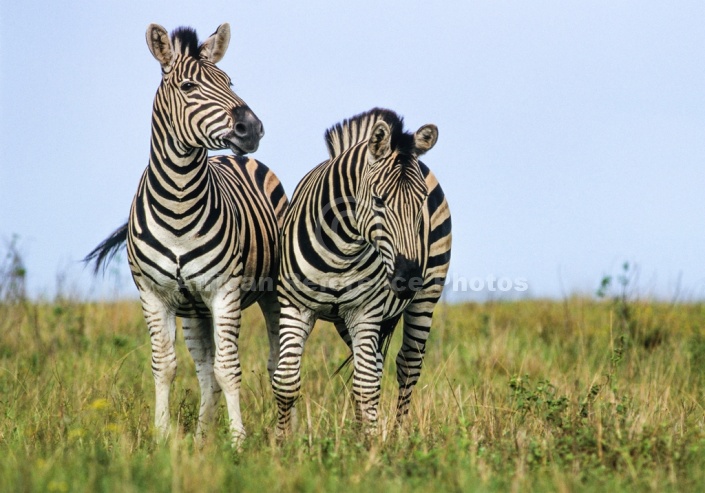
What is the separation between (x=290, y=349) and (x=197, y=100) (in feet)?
6.67

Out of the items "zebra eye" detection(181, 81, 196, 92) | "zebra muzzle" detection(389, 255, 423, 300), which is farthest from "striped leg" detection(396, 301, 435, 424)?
"zebra eye" detection(181, 81, 196, 92)

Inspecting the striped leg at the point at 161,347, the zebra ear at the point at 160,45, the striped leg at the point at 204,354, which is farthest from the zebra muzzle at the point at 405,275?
the zebra ear at the point at 160,45

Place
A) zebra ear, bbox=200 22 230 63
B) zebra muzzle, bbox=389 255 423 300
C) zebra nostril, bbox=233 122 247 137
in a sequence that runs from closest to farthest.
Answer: zebra muzzle, bbox=389 255 423 300 < zebra nostril, bbox=233 122 247 137 < zebra ear, bbox=200 22 230 63

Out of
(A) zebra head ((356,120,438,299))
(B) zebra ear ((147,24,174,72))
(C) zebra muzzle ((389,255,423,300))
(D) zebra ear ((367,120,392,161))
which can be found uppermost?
(B) zebra ear ((147,24,174,72))

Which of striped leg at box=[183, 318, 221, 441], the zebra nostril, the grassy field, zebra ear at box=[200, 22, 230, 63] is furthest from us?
striped leg at box=[183, 318, 221, 441]

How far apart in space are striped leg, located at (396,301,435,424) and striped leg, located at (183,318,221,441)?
1.67 meters

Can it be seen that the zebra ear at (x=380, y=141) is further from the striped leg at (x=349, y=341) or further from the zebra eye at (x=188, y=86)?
the striped leg at (x=349, y=341)

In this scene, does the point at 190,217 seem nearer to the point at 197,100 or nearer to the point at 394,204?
the point at 197,100

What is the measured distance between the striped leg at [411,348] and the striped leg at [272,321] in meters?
1.18

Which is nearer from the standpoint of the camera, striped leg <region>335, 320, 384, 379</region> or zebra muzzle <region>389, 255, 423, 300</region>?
zebra muzzle <region>389, 255, 423, 300</region>

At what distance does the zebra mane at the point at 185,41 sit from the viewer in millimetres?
6215

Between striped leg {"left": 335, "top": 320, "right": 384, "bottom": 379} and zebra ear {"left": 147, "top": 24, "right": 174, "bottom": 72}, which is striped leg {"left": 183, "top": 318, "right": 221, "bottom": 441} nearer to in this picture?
striped leg {"left": 335, "top": 320, "right": 384, "bottom": 379}

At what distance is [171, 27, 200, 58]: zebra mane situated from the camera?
6.21 m

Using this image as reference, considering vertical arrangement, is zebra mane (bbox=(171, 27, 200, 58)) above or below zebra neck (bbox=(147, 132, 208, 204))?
above
